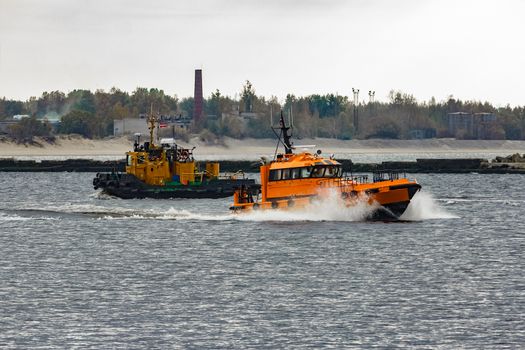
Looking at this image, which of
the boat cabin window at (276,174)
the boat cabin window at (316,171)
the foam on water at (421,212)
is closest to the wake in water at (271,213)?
the foam on water at (421,212)

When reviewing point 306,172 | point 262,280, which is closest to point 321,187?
point 306,172

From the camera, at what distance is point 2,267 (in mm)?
47750

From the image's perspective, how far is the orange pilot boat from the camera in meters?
60.2

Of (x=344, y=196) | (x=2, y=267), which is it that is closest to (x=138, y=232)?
(x=344, y=196)

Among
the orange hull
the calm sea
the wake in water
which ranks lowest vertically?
the calm sea

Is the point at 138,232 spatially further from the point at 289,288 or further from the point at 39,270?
the point at 289,288

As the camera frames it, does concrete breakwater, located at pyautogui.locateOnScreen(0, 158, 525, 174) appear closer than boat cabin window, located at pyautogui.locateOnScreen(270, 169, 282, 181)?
No

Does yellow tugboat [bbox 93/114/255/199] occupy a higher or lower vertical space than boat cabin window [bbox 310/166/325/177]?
lower

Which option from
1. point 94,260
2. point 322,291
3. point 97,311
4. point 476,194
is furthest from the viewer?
point 476,194

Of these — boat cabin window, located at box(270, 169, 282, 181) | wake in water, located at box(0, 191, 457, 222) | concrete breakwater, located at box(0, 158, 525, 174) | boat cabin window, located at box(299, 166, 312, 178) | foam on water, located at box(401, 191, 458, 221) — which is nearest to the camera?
boat cabin window, located at box(299, 166, 312, 178)

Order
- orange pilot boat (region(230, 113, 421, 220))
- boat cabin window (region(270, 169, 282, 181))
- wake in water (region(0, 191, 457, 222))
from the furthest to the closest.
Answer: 1. wake in water (region(0, 191, 457, 222))
2. boat cabin window (region(270, 169, 282, 181))
3. orange pilot boat (region(230, 113, 421, 220))

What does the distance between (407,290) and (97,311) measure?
1121 cm

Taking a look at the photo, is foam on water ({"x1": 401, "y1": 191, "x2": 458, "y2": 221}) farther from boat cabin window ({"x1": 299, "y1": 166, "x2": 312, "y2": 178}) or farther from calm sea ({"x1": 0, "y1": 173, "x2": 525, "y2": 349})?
boat cabin window ({"x1": 299, "y1": 166, "x2": 312, "y2": 178})

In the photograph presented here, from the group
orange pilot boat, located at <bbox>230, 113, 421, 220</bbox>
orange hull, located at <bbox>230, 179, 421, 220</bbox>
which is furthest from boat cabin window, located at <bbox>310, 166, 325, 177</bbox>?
orange hull, located at <bbox>230, 179, 421, 220</bbox>
